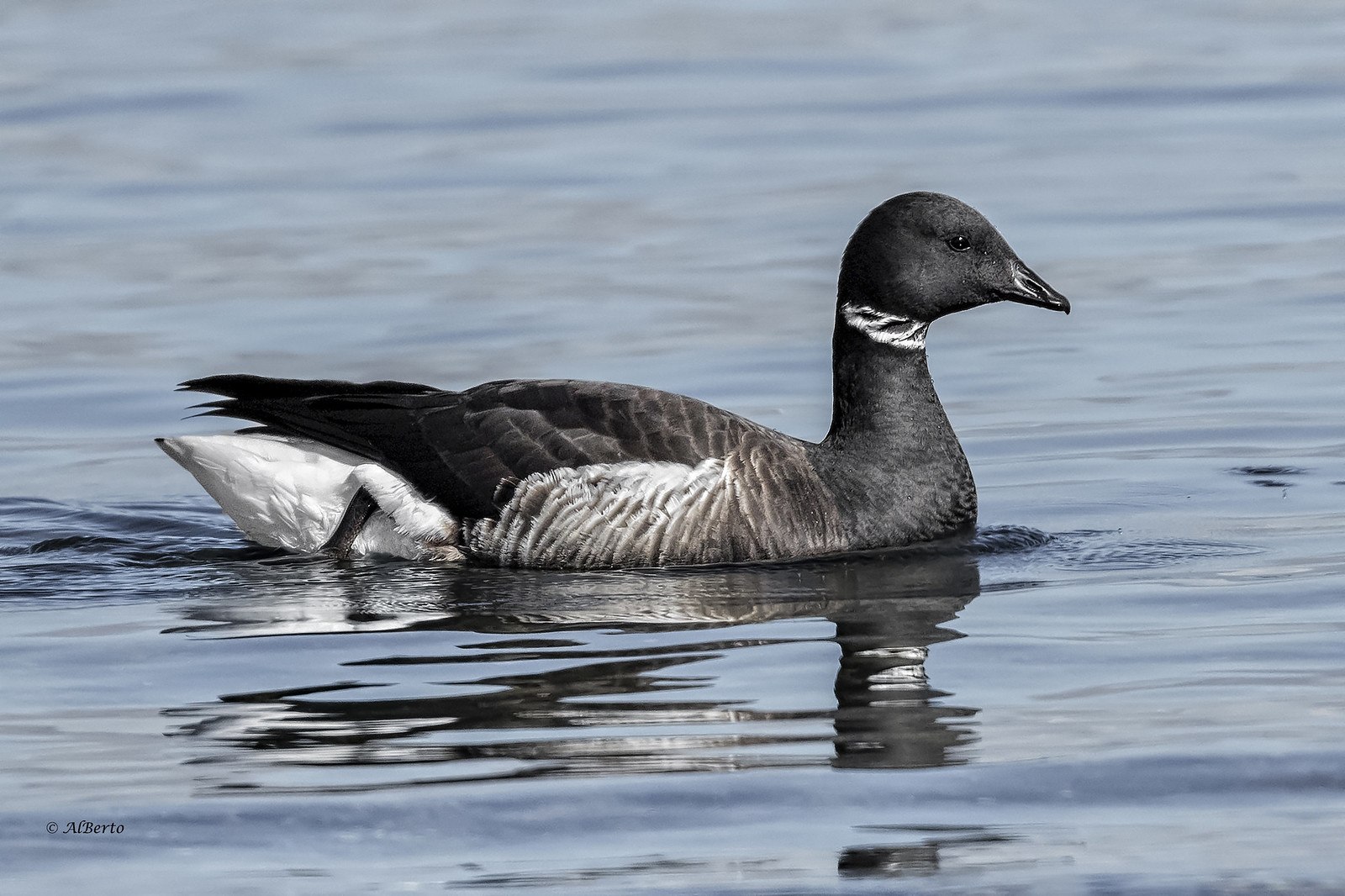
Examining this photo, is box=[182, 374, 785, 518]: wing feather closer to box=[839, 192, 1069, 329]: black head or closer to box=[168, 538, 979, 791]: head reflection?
box=[168, 538, 979, 791]: head reflection

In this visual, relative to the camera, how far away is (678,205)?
18906 millimetres

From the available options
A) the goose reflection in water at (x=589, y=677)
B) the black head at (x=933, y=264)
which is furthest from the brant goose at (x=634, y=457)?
the goose reflection in water at (x=589, y=677)

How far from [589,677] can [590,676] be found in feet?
0.08

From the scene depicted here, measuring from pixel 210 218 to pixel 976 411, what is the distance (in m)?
7.78

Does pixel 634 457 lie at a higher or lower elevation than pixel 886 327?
lower

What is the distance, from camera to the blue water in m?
6.66

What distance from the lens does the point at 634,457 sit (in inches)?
411

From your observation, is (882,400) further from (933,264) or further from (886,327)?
(933,264)

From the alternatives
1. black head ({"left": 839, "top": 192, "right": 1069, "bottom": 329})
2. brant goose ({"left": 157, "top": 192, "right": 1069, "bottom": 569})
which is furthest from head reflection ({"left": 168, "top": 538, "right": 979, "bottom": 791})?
black head ({"left": 839, "top": 192, "right": 1069, "bottom": 329})

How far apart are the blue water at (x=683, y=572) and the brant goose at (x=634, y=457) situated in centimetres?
25

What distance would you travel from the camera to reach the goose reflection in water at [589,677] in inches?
284

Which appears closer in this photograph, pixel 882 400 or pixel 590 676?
pixel 590 676

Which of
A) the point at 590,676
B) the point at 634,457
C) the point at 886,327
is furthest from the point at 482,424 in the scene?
the point at 590,676

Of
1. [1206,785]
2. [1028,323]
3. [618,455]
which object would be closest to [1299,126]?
[1028,323]
